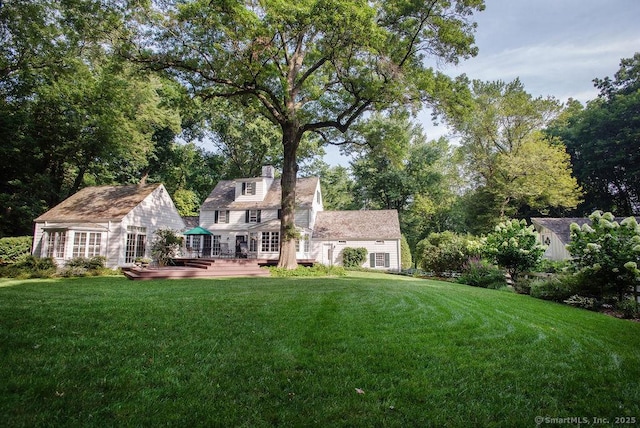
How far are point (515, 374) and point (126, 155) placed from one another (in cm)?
2745

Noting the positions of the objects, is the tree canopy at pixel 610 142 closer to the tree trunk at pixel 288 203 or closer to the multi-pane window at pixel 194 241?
the tree trunk at pixel 288 203

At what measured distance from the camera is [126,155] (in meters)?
24.4

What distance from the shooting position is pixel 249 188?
27438mm

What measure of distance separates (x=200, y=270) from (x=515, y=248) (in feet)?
43.8

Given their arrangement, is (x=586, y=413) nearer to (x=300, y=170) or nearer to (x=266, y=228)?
(x=266, y=228)

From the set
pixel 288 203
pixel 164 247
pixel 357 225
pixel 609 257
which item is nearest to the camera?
pixel 609 257

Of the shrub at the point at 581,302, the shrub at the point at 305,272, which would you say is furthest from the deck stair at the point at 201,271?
the shrub at the point at 581,302

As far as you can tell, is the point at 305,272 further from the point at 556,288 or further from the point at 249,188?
the point at 249,188

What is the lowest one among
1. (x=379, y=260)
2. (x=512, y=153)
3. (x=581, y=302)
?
(x=581, y=302)

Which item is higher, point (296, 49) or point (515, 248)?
point (296, 49)

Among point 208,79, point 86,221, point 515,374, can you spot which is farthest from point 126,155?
point 515,374

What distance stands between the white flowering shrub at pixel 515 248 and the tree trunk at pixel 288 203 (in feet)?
29.7

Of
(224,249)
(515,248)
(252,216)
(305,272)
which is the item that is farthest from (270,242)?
(515,248)

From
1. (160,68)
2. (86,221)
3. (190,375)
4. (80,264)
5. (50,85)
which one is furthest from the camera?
(50,85)
